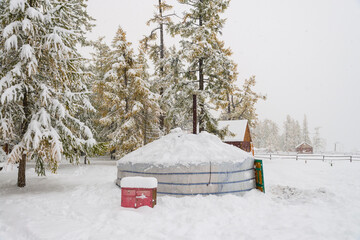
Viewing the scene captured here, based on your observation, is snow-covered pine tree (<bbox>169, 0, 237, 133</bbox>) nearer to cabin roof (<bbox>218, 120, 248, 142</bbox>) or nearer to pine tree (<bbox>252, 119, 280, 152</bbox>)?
cabin roof (<bbox>218, 120, 248, 142</bbox>)

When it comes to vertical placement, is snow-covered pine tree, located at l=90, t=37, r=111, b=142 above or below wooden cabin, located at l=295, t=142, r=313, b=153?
above

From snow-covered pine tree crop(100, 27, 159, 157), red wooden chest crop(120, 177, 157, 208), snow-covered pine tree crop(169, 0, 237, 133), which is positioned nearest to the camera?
red wooden chest crop(120, 177, 157, 208)

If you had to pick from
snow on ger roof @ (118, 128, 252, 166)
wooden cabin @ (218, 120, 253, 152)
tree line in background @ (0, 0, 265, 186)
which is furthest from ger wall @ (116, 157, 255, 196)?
wooden cabin @ (218, 120, 253, 152)

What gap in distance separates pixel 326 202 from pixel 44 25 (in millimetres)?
12718

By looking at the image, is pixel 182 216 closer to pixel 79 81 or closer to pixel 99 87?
pixel 79 81

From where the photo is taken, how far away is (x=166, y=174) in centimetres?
855

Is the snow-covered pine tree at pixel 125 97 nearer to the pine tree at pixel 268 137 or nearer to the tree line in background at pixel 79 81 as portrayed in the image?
the tree line in background at pixel 79 81

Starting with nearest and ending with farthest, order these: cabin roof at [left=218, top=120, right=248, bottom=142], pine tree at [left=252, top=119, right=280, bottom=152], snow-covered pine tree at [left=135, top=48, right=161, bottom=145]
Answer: snow-covered pine tree at [left=135, top=48, right=161, bottom=145], cabin roof at [left=218, top=120, right=248, bottom=142], pine tree at [left=252, top=119, right=280, bottom=152]

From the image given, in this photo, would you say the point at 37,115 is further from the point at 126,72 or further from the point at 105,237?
the point at 126,72

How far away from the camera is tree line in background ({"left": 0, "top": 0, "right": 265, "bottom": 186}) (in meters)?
8.69

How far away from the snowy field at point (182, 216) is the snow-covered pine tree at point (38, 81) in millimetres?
1923

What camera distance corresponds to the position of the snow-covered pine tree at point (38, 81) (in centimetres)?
847

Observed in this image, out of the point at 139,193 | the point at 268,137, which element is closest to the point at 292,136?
the point at 268,137

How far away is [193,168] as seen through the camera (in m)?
8.45
